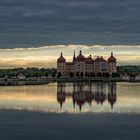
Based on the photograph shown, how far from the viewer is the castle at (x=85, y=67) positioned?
163500 millimetres

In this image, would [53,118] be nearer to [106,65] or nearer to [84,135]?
[84,135]

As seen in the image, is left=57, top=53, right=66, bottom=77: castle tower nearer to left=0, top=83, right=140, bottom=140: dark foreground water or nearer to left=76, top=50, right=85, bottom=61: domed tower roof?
left=76, top=50, right=85, bottom=61: domed tower roof

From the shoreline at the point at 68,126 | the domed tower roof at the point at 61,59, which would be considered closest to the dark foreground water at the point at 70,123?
the shoreline at the point at 68,126

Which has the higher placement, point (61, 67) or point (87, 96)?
point (61, 67)

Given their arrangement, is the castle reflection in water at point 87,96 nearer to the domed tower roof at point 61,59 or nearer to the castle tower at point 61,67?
the castle tower at point 61,67

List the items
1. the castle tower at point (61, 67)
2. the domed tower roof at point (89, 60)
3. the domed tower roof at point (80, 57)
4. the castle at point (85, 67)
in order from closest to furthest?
the castle at point (85, 67)
the castle tower at point (61, 67)
the domed tower roof at point (89, 60)
the domed tower roof at point (80, 57)

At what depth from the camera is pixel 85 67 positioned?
165 m

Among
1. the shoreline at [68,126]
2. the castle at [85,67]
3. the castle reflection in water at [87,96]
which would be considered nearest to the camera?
the shoreline at [68,126]

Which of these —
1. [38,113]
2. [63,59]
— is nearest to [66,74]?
[63,59]

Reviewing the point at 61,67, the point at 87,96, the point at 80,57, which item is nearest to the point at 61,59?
the point at 61,67

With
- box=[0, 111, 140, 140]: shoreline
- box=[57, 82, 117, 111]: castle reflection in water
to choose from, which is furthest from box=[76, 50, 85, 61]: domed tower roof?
box=[0, 111, 140, 140]: shoreline

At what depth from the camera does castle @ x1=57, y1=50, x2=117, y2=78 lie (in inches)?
6437

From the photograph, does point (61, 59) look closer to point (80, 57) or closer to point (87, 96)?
point (80, 57)

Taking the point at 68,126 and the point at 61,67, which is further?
the point at 61,67
